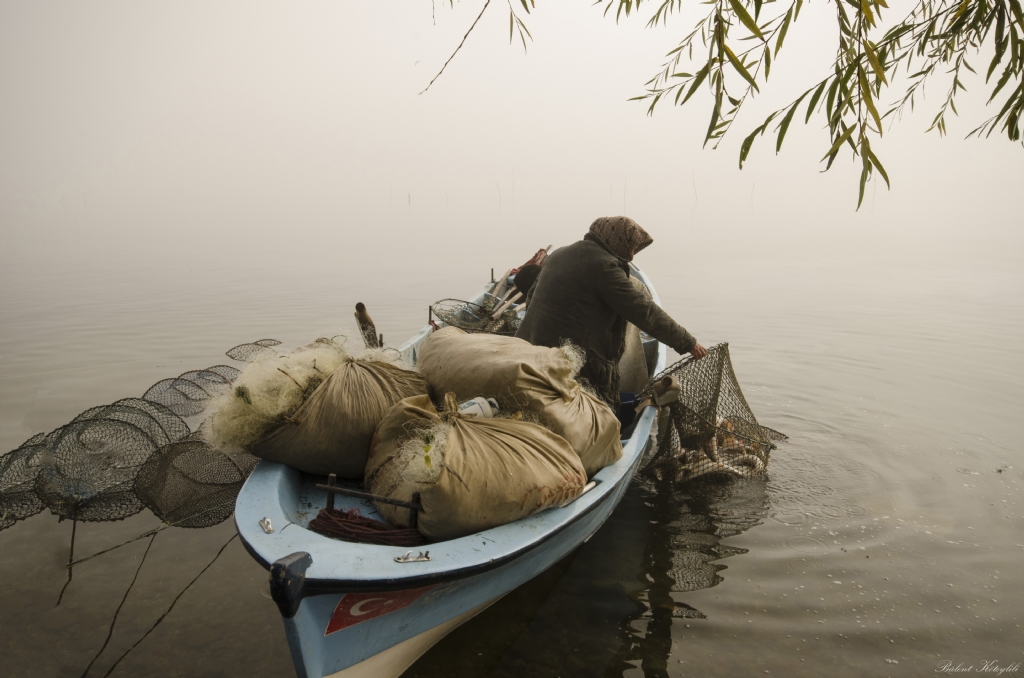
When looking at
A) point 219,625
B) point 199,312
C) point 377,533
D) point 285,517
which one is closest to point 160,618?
point 219,625

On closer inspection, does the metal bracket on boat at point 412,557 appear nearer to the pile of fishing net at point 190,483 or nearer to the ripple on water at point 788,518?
the pile of fishing net at point 190,483

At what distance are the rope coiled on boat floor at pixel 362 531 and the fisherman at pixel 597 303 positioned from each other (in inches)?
85.1

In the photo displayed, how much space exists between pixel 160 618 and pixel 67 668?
497 mm

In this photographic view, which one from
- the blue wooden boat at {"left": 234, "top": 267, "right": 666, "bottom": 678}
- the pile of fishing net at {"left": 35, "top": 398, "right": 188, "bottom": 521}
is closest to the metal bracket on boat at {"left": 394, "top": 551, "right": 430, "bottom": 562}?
the blue wooden boat at {"left": 234, "top": 267, "right": 666, "bottom": 678}

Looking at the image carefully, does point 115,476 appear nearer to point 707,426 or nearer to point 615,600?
point 615,600

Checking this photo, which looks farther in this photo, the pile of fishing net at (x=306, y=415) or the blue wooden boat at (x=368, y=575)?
the pile of fishing net at (x=306, y=415)

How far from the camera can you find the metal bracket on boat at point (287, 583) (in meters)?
2.24

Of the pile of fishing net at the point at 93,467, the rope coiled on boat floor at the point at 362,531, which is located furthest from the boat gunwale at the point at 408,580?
the pile of fishing net at the point at 93,467

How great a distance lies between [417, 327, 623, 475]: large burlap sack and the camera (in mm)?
3264

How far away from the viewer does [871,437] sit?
6723 millimetres

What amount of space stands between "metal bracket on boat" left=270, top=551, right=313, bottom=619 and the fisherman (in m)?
2.76

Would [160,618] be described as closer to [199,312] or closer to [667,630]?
[667,630]

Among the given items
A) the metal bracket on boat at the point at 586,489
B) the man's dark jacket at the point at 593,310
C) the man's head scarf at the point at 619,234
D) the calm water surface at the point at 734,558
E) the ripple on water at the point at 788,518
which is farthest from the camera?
the ripple on water at the point at 788,518

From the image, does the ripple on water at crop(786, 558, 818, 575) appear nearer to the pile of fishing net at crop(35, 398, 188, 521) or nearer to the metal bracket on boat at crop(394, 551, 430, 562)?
the metal bracket on boat at crop(394, 551, 430, 562)
